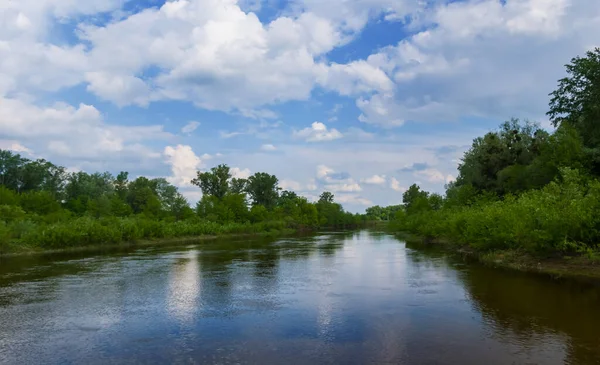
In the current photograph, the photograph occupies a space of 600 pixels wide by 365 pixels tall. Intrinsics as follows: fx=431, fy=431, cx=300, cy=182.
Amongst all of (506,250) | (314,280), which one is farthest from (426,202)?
(314,280)

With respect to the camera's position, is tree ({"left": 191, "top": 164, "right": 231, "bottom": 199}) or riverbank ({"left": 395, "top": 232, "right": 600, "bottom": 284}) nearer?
riverbank ({"left": 395, "top": 232, "right": 600, "bottom": 284})

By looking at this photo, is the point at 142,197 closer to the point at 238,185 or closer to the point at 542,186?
the point at 238,185

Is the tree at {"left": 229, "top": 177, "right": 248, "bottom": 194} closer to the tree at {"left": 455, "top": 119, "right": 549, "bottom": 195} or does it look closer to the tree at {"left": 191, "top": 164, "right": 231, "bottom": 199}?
the tree at {"left": 191, "top": 164, "right": 231, "bottom": 199}

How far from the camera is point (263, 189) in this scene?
132 m

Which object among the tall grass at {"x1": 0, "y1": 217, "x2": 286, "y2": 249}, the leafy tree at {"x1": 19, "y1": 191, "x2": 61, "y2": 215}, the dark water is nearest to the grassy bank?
the tall grass at {"x1": 0, "y1": 217, "x2": 286, "y2": 249}

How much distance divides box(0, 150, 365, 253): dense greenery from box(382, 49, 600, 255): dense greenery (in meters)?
36.3

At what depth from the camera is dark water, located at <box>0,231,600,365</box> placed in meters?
10.3

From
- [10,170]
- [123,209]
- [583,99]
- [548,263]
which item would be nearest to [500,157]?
[583,99]

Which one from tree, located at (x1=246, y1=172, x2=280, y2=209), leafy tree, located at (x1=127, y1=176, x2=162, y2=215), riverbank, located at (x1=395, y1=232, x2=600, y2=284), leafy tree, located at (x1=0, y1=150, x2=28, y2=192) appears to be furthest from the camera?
tree, located at (x1=246, y1=172, x2=280, y2=209)

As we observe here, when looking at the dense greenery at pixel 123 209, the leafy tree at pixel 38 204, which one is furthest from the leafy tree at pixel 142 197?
the leafy tree at pixel 38 204

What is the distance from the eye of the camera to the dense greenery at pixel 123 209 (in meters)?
45.5

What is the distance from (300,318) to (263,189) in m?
118

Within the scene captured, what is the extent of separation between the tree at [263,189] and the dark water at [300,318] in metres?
107

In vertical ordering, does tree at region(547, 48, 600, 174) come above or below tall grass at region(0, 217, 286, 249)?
above
